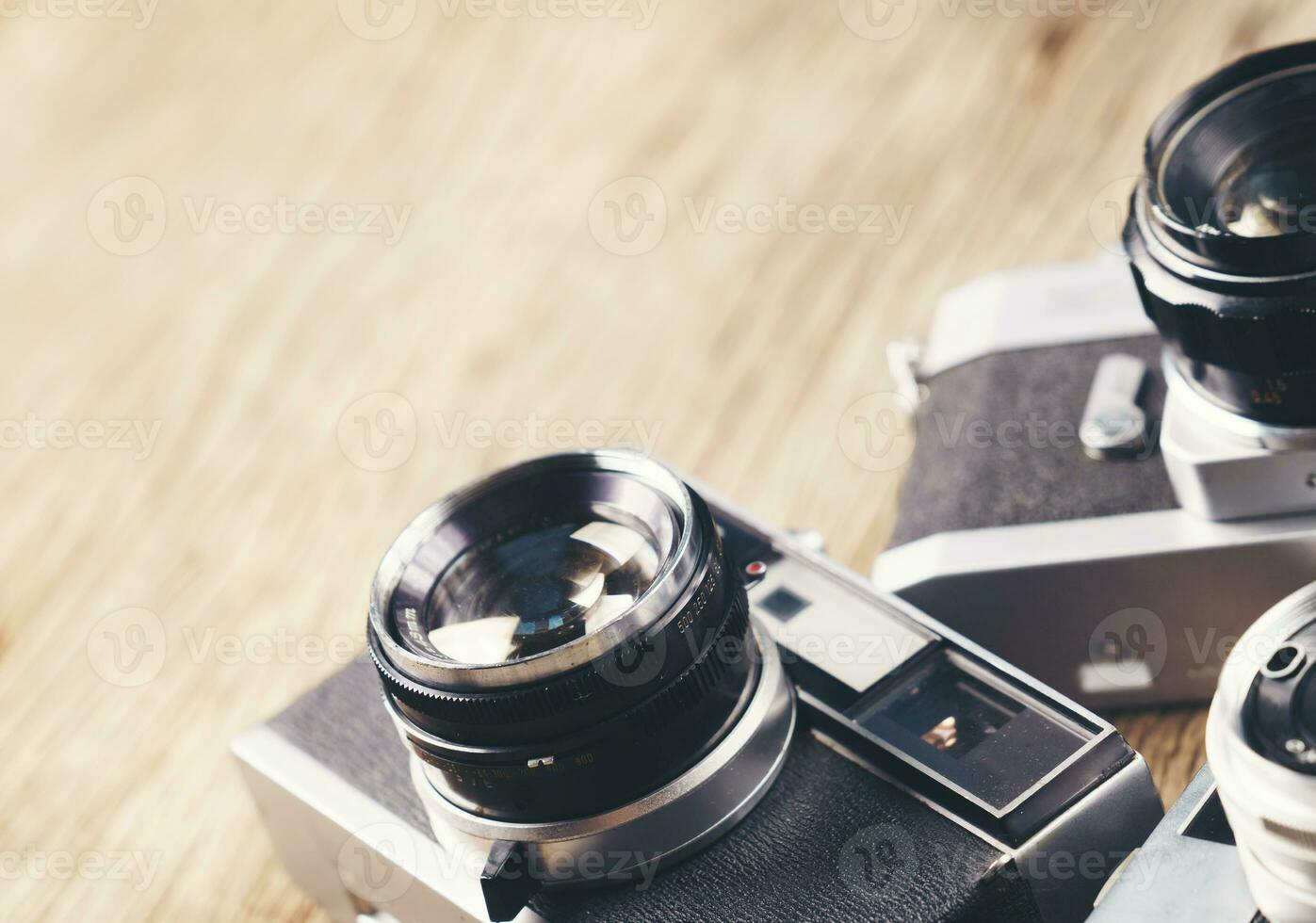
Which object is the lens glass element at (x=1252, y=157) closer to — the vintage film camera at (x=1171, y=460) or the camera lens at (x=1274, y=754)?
the vintage film camera at (x=1171, y=460)

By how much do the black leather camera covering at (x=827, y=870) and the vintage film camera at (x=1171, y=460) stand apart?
153 mm

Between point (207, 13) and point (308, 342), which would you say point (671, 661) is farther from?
point (207, 13)

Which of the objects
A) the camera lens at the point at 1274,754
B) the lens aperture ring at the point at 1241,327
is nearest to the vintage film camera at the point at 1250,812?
the camera lens at the point at 1274,754

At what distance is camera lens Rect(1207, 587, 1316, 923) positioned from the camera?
51 centimetres

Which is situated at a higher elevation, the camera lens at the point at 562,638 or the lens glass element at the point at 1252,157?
the lens glass element at the point at 1252,157

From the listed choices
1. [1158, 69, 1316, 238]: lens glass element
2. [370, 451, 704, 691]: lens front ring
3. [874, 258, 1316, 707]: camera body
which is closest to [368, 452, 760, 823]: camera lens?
[370, 451, 704, 691]: lens front ring

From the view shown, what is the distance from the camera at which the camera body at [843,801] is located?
646 millimetres

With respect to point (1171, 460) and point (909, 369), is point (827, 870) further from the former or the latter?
point (909, 369)

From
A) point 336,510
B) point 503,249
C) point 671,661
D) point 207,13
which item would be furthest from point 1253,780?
point 207,13

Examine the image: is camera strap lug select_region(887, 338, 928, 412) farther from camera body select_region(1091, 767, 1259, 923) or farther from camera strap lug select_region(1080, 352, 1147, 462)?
camera body select_region(1091, 767, 1259, 923)

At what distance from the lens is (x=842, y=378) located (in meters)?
1.13

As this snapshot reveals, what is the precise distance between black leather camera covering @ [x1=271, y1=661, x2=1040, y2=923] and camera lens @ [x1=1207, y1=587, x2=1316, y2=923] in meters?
0.12

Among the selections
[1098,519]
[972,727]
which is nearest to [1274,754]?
[972,727]

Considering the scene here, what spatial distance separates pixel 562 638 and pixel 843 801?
14cm
